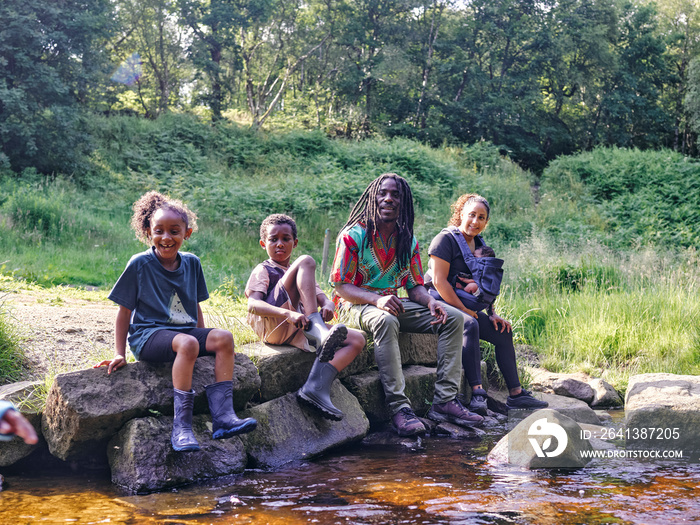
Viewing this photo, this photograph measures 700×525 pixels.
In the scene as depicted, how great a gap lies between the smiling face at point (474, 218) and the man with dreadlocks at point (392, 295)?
1.64ft


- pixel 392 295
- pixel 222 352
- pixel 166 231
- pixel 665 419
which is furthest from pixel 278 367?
pixel 665 419

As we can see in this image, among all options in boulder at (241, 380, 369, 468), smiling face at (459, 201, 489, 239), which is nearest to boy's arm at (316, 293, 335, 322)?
boulder at (241, 380, 369, 468)

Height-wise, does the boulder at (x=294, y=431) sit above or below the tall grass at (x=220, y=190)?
below

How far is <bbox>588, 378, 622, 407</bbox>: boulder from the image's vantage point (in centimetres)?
564

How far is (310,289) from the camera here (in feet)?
13.5

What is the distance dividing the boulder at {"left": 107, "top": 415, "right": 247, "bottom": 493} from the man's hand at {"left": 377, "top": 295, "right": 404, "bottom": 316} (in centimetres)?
143

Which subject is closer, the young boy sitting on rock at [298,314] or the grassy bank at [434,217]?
the young boy sitting on rock at [298,314]

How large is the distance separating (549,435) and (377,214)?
2.05m

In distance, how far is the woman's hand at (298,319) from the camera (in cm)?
390

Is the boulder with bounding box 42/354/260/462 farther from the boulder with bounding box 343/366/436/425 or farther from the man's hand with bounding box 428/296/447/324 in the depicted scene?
the man's hand with bounding box 428/296/447/324

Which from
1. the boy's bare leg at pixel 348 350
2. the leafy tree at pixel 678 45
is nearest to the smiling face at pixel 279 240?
the boy's bare leg at pixel 348 350

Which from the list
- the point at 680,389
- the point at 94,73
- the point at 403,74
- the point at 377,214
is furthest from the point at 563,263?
the point at 403,74

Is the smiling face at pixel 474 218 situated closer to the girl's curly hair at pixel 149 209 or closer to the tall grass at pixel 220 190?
the girl's curly hair at pixel 149 209

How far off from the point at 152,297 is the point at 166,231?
40cm
